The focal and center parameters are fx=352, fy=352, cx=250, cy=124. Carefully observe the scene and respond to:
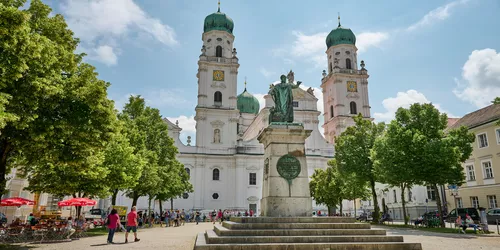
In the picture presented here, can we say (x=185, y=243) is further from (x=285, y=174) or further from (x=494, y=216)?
(x=494, y=216)

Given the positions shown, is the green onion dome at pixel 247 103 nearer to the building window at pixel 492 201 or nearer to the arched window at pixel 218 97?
the arched window at pixel 218 97

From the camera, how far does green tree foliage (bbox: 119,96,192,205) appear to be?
82.3 feet

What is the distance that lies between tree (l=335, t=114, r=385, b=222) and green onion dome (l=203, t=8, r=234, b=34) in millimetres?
30033

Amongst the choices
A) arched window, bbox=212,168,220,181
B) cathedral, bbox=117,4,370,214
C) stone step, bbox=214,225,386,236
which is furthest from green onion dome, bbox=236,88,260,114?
stone step, bbox=214,225,386,236

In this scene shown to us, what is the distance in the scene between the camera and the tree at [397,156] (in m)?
22.3

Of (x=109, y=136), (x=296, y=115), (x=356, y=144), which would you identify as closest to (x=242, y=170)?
(x=296, y=115)

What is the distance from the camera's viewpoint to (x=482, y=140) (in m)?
30.0

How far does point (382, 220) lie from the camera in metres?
28.8

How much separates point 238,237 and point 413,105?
18.5 meters

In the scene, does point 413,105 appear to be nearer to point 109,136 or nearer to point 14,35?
point 109,136

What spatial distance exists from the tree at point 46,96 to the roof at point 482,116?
29.1 metres

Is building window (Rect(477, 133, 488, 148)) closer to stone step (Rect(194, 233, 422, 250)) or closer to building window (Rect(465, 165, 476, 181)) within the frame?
building window (Rect(465, 165, 476, 181))

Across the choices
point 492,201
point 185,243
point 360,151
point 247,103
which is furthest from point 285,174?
point 247,103

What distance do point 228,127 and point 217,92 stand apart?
5.52 metres
